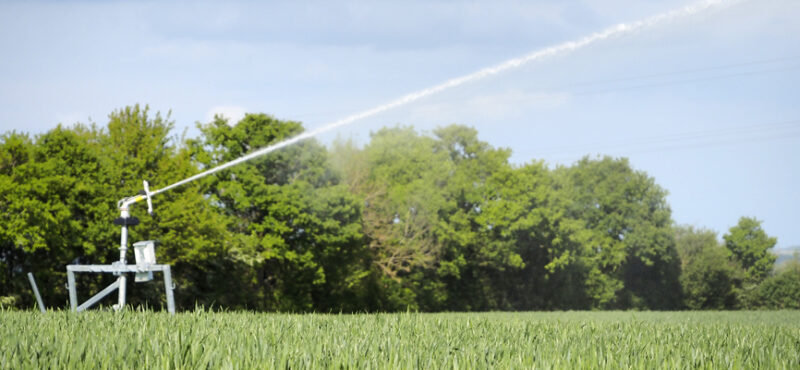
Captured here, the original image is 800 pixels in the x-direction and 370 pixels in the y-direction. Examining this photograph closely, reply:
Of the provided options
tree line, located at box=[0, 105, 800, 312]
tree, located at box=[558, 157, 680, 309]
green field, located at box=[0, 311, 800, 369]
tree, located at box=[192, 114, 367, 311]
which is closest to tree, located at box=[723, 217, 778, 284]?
tree line, located at box=[0, 105, 800, 312]

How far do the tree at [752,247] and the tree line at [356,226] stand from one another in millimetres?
809

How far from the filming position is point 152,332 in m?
9.60

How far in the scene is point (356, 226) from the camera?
4647cm

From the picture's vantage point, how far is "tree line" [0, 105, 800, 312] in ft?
121

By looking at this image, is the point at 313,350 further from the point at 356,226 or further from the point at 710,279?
the point at 710,279

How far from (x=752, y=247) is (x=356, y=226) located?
65270 millimetres

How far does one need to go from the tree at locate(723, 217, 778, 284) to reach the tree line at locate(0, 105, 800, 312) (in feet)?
2.65

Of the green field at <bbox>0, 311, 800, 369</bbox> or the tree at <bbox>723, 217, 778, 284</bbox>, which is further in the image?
the tree at <bbox>723, 217, 778, 284</bbox>

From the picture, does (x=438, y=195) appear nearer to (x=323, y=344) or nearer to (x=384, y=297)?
(x=384, y=297)

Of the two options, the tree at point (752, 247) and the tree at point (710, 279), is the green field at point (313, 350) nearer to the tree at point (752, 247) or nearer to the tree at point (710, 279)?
the tree at point (710, 279)

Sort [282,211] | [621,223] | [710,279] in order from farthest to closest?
[710,279]
[621,223]
[282,211]

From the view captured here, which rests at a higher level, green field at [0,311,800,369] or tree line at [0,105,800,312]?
tree line at [0,105,800,312]

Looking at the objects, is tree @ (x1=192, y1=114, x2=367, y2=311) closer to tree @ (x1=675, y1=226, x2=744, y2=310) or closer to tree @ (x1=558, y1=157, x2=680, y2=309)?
tree @ (x1=558, y1=157, x2=680, y2=309)

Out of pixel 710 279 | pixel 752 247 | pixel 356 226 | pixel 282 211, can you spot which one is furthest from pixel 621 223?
pixel 282 211
